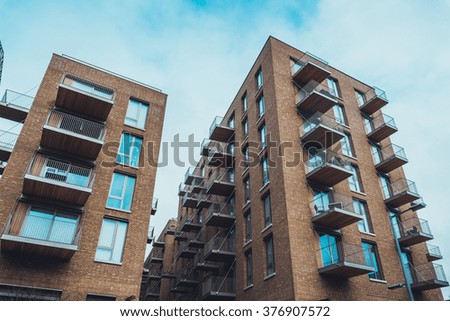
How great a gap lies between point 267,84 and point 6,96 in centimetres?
1496

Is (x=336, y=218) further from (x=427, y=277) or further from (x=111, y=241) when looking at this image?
(x=111, y=241)

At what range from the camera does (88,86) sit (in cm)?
1780

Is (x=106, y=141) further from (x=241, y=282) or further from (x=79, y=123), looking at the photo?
(x=241, y=282)

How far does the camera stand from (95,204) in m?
→ 14.6

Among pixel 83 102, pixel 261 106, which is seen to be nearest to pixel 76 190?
pixel 83 102

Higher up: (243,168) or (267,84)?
(267,84)

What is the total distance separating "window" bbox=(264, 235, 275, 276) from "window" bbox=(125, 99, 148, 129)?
357 inches

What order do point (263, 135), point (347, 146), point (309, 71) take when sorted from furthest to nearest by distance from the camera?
point (263, 135)
point (347, 146)
point (309, 71)

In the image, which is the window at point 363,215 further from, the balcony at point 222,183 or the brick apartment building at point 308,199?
the balcony at point 222,183

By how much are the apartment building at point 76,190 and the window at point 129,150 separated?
0.17 feet

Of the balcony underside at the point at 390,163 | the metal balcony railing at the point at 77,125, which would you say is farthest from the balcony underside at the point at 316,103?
the metal balcony railing at the point at 77,125

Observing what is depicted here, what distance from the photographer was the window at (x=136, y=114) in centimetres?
1803

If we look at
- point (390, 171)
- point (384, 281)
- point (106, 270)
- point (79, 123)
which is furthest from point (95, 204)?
point (390, 171)

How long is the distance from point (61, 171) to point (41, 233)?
114 inches
